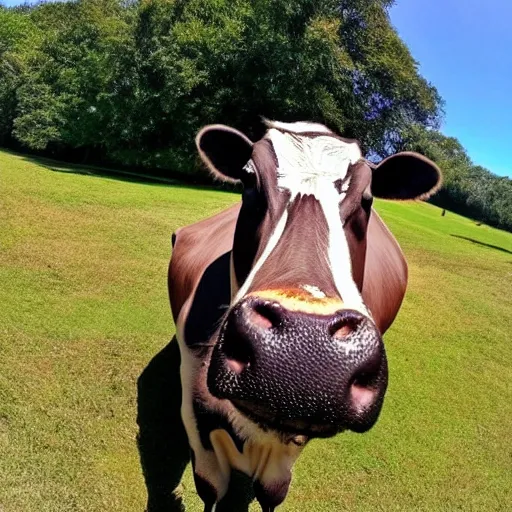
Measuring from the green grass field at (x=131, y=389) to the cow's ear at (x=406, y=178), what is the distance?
2.39m

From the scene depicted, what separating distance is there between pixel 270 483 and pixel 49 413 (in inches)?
82.8

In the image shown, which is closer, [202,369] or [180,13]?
[202,369]

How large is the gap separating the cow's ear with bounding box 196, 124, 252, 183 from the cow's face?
32 cm

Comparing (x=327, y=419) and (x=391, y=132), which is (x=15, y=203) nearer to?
(x=327, y=419)

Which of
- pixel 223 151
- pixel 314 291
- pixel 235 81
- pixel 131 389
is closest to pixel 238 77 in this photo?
pixel 235 81

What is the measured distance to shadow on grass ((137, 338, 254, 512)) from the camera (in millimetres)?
3775

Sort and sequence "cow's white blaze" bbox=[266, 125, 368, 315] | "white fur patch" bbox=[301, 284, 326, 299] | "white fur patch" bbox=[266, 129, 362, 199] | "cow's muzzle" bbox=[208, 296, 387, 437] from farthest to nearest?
1. "white fur patch" bbox=[266, 129, 362, 199]
2. "cow's white blaze" bbox=[266, 125, 368, 315]
3. "white fur patch" bbox=[301, 284, 326, 299]
4. "cow's muzzle" bbox=[208, 296, 387, 437]

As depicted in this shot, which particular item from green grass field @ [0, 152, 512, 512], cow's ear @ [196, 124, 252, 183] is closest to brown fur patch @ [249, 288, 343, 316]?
cow's ear @ [196, 124, 252, 183]

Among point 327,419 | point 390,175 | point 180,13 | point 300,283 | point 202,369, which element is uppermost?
point 180,13

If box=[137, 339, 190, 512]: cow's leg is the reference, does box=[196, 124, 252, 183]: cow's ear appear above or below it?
above

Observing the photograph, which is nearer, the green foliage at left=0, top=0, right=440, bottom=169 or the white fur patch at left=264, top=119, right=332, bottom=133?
the white fur patch at left=264, top=119, right=332, bottom=133

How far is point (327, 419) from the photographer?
174cm

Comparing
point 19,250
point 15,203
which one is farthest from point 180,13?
point 19,250

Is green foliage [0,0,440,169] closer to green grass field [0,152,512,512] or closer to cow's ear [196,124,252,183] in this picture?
green grass field [0,152,512,512]
